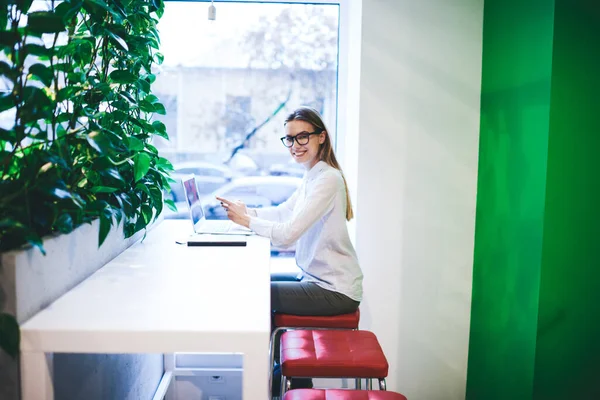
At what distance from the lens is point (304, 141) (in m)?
2.54

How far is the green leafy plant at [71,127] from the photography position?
1.39 metres

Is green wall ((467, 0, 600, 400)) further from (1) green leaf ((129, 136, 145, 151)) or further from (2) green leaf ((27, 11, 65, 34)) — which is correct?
(2) green leaf ((27, 11, 65, 34))

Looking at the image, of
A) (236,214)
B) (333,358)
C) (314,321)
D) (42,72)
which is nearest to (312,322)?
(314,321)

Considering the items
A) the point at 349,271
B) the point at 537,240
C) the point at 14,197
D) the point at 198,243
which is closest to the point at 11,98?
the point at 14,197

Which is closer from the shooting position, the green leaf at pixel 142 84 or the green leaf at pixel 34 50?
the green leaf at pixel 34 50

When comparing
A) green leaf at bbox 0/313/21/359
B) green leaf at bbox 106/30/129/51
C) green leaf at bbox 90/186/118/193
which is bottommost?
green leaf at bbox 0/313/21/359

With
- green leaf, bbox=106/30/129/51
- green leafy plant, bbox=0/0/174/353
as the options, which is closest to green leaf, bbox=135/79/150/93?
green leafy plant, bbox=0/0/174/353

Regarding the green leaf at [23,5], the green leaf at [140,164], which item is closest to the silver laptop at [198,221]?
the green leaf at [140,164]

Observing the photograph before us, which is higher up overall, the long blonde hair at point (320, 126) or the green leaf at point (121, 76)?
the green leaf at point (121, 76)

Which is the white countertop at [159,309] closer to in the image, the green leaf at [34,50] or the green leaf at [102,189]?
the green leaf at [102,189]

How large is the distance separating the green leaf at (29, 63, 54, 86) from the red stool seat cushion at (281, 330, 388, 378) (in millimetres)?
1143

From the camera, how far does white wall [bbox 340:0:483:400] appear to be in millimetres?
2820

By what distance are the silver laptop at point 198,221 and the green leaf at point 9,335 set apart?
1.23m

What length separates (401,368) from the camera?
3.02 meters
